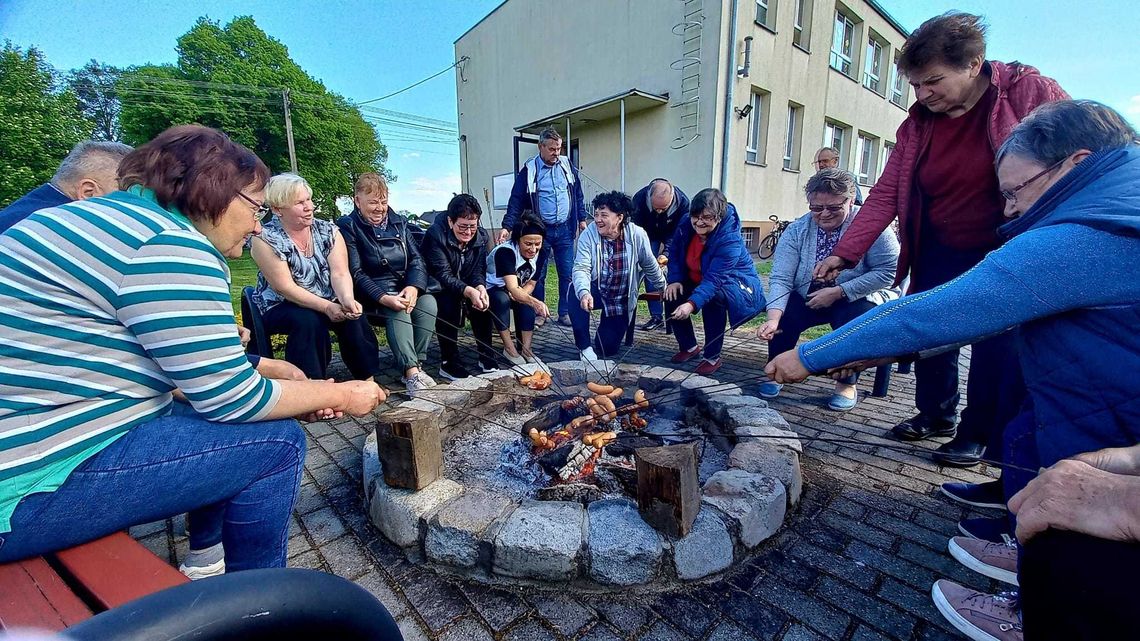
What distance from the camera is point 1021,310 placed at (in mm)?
1271

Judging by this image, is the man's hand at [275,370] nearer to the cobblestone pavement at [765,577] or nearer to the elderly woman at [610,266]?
the cobblestone pavement at [765,577]

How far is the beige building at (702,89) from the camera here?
10.9 meters

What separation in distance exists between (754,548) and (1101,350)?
1357 millimetres

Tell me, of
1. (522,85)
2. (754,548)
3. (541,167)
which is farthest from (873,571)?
(522,85)

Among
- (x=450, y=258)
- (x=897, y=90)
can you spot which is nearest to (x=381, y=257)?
(x=450, y=258)

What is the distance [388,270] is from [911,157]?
3897 mm

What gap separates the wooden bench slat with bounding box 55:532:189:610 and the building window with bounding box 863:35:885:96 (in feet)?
64.2

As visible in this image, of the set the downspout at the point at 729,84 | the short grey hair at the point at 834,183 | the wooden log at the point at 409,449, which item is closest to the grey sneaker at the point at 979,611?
the wooden log at the point at 409,449

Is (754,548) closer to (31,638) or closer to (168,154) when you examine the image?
(31,638)

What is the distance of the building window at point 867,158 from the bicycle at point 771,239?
226 inches

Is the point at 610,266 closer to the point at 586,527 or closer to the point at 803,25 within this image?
the point at 586,527

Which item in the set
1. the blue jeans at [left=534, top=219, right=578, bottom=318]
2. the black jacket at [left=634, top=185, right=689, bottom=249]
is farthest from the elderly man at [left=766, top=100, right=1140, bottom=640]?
the blue jeans at [left=534, top=219, right=578, bottom=318]

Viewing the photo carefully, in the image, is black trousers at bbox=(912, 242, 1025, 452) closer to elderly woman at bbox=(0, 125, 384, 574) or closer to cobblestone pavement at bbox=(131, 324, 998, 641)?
cobblestone pavement at bbox=(131, 324, 998, 641)

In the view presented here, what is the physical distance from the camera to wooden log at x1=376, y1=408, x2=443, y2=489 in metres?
2.07
